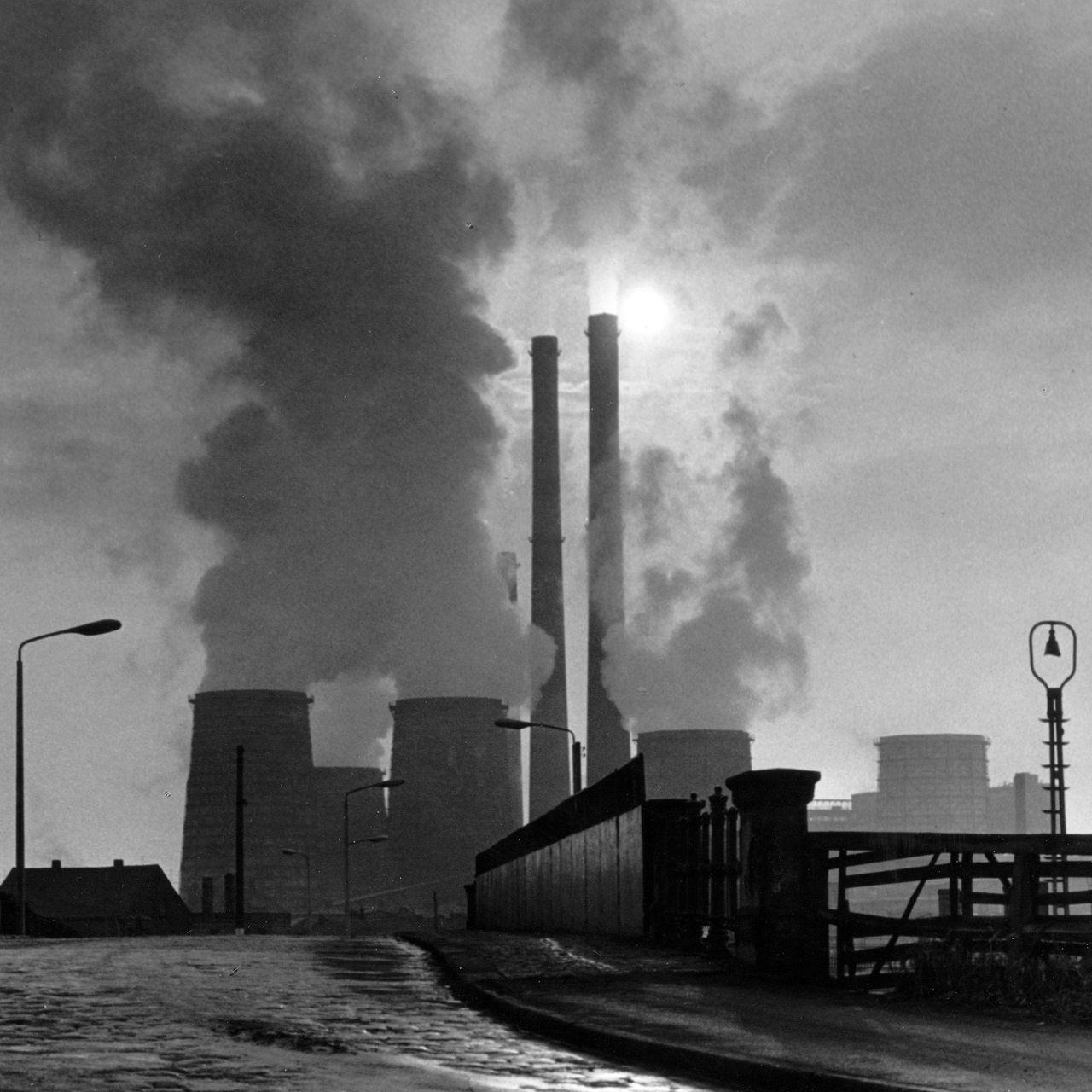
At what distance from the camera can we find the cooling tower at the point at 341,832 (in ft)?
363

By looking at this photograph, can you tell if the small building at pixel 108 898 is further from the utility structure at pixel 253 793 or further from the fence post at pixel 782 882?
the fence post at pixel 782 882

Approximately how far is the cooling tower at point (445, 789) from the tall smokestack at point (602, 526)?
21.1ft

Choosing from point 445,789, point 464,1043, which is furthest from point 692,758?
point 464,1043

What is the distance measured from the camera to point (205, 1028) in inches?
419

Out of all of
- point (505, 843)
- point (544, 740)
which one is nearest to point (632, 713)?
point (544, 740)

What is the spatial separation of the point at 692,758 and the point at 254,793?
25.0 meters

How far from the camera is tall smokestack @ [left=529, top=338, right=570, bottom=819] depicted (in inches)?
3757

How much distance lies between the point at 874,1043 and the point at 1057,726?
25.4m

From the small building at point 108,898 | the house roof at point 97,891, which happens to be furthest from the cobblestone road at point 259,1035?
the house roof at point 97,891

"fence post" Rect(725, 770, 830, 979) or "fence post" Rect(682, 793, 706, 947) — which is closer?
"fence post" Rect(725, 770, 830, 979)

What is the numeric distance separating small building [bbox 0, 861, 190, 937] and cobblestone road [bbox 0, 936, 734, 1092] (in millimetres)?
82682

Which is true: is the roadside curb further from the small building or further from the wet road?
the small building

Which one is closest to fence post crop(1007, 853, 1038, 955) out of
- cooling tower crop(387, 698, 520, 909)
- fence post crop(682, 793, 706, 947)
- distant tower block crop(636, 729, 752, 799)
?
fence post crop(682, 793, 706, 947)

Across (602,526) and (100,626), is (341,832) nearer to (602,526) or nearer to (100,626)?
(602,526)
